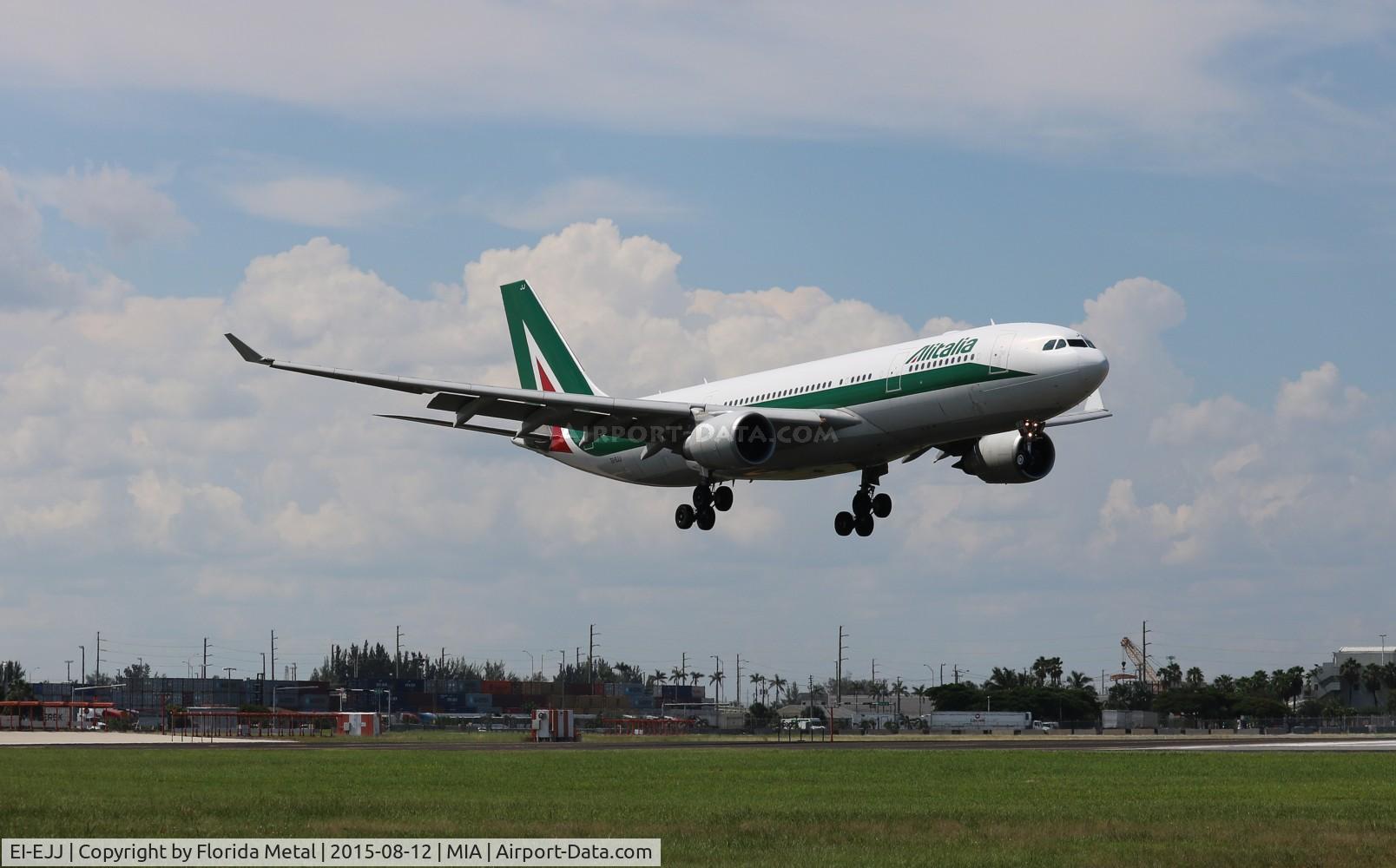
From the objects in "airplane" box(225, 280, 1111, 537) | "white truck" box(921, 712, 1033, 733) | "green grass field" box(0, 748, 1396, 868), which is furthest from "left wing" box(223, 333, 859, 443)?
"white truck" box(921, 712, 1033, 733)

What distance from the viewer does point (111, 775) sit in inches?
1967

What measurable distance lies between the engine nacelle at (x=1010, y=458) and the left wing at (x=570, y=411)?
582cm

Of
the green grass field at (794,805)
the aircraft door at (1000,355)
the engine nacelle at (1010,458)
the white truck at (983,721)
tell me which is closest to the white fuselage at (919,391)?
the aircraft door at (1000,355)

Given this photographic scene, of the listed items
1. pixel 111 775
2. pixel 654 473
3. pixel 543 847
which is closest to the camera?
pixel 543 847

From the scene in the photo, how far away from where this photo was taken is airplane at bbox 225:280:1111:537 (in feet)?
162

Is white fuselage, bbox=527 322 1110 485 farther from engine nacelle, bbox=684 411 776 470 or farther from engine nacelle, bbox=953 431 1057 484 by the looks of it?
engine nacelle, bbox=953 431 1057 484

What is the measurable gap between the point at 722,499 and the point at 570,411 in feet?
22.9

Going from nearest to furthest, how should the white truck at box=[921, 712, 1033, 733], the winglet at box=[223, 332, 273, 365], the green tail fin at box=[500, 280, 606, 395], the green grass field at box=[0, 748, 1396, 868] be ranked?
the green grass field at box=[0, 748, 1396, 868], the winglet at box=[223, 332, 273, 365], the green tail fin at box=[500, 280, 606, 395], the white truck at box=[921, 712, 1033, 733]

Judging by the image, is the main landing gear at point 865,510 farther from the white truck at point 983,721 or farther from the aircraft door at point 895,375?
the white truck at point 983,721

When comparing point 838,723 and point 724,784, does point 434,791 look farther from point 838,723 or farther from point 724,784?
point 838,723

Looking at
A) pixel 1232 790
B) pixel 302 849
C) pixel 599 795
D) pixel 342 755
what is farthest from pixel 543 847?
pixel 342 755

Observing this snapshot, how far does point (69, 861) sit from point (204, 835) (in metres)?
3.70

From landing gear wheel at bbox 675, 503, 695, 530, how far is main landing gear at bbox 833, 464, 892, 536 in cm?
545

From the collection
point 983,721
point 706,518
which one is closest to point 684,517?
point 706,518
